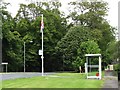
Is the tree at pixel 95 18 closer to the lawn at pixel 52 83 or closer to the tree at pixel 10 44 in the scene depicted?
the tree at pixel 10 44

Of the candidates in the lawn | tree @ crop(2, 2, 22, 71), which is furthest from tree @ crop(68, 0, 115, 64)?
the lawn

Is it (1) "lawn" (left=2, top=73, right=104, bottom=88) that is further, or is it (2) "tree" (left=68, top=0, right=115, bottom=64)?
(2) "tree" (left=68, top=0, right=115, bottom=64)

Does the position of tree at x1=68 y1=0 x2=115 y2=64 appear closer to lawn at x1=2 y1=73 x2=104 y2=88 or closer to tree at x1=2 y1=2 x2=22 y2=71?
tree at x1=2 y1=2 x2=22 y2=71

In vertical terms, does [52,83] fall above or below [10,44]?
below

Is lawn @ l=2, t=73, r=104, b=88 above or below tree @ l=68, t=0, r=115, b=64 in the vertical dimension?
below

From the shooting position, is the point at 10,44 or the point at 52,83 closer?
the point at 52,83

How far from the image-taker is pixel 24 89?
52.1ft

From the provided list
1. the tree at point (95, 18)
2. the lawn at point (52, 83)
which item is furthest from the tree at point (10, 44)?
the lawn at point (52, 83)

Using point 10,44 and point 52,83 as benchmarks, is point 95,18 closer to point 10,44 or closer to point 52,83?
point 10,44

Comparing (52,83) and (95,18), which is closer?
(52,83)

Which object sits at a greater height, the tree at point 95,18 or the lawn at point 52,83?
the tree at point 95,18

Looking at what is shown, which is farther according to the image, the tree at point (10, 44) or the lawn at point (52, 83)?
the tree at point (10, 44)

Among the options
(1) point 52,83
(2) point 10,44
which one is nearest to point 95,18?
(2) point 10,44

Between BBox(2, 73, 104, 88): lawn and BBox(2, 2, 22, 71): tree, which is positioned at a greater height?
BBox(2, 2, 22, 71): tree
